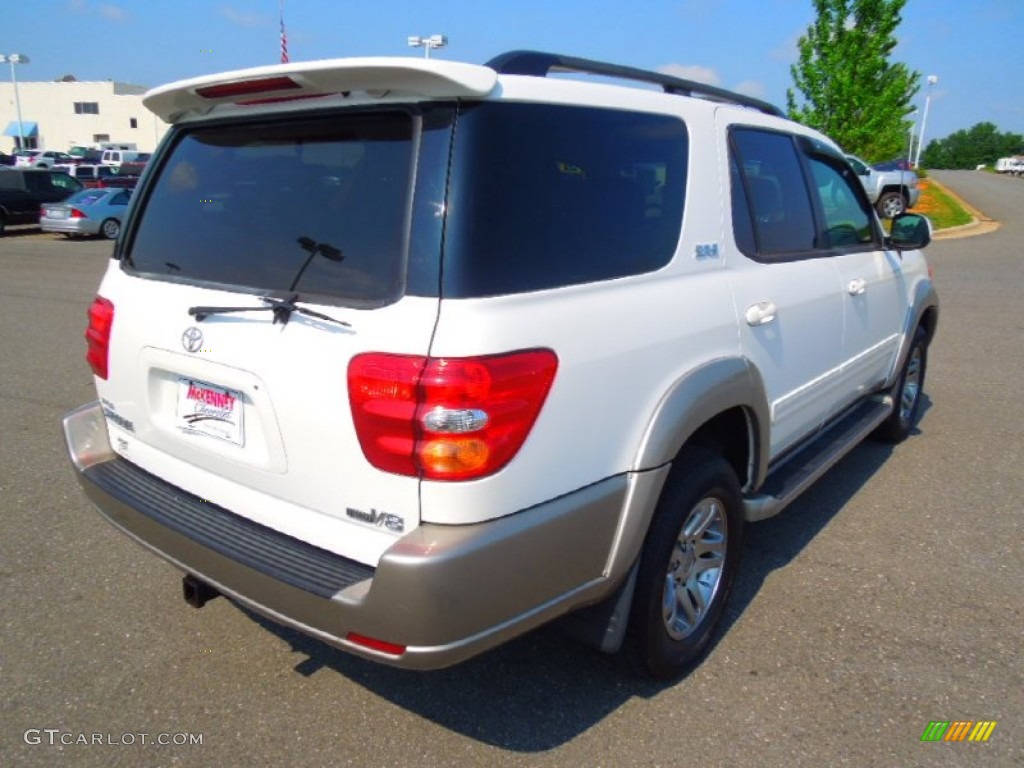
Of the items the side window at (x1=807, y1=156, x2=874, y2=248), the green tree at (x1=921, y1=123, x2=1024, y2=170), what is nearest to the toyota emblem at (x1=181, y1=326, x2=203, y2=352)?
the side window at (x1=807, y1=156, x2=874, y2=248)

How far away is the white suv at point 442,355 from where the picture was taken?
194 centimetres

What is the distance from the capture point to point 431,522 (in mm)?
1958

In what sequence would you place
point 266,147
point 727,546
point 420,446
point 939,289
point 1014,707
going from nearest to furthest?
point 420,446 → point 266,147 → point 1014,707 → point 727,546 → point 939,289

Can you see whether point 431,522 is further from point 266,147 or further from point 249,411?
point 266,147

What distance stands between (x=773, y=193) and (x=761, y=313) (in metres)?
0.68

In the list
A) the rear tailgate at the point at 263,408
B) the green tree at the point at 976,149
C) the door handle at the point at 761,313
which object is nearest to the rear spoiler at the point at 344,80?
the rear tailgate at the point at 263,408

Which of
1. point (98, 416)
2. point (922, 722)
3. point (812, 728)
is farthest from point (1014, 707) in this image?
point (98, 416)

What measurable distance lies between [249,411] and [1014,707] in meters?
2.65

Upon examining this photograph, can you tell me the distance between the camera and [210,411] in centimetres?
236

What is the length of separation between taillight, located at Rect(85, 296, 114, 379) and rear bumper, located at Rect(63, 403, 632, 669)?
0.65 metres

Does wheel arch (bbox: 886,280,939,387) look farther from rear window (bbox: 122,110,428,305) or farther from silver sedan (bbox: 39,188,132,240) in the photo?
silver sedan (bbox: 39,188,132,240)

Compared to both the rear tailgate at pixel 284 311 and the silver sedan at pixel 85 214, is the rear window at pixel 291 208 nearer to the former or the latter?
the rear tailgate at pixel 284 311

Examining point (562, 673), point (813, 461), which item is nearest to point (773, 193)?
point (813, 461)

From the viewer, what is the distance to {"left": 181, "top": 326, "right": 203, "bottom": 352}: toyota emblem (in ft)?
7.59
